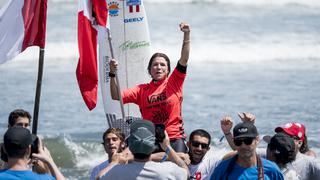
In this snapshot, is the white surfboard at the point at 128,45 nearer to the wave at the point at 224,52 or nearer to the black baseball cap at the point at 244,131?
the black baseball cap at the point at 244,131

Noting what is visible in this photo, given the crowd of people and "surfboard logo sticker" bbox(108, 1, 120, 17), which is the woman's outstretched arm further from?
"surfboard logo sticker" bbox(108, 1, 120, 17)

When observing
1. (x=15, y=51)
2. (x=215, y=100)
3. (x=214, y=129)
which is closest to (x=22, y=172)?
(x=15, y=51)

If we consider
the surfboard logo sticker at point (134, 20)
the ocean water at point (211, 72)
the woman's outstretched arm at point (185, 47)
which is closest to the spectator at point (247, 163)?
the woman's outstretched arm at point (185, 47)

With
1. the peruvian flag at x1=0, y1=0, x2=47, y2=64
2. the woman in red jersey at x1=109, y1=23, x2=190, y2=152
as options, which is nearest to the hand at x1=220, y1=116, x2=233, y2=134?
the woman in red jersey at x1=109, y1=23, x2=190, y2=152

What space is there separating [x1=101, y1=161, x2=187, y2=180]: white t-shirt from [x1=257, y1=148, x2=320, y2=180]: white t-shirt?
158 cm

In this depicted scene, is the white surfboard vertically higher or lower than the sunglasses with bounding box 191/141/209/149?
higher

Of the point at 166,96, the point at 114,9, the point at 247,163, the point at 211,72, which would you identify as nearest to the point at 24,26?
the point at 166,96

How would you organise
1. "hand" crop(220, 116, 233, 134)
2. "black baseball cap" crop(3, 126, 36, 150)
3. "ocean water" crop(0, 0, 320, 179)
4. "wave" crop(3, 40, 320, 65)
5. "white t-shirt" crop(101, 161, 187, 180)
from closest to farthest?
"black baseball cap" crop(3, 126, 36, 150) → "white t-shirt" crop(101, 161, 187, 180) → "hand" crop(220, 116, 233, 134) → "ocean water" crop(0, 0, 320, 179) → "wave" crop(3, 40, 320, 65)

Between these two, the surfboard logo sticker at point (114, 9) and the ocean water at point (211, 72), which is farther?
the ocean water at point (211, 72)

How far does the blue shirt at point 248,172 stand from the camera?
316 inches

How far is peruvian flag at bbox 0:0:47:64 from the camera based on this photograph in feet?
34.1

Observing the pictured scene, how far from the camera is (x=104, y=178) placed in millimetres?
8102

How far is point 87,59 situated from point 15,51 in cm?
75

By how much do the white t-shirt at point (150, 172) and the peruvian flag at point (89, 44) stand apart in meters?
2.64
